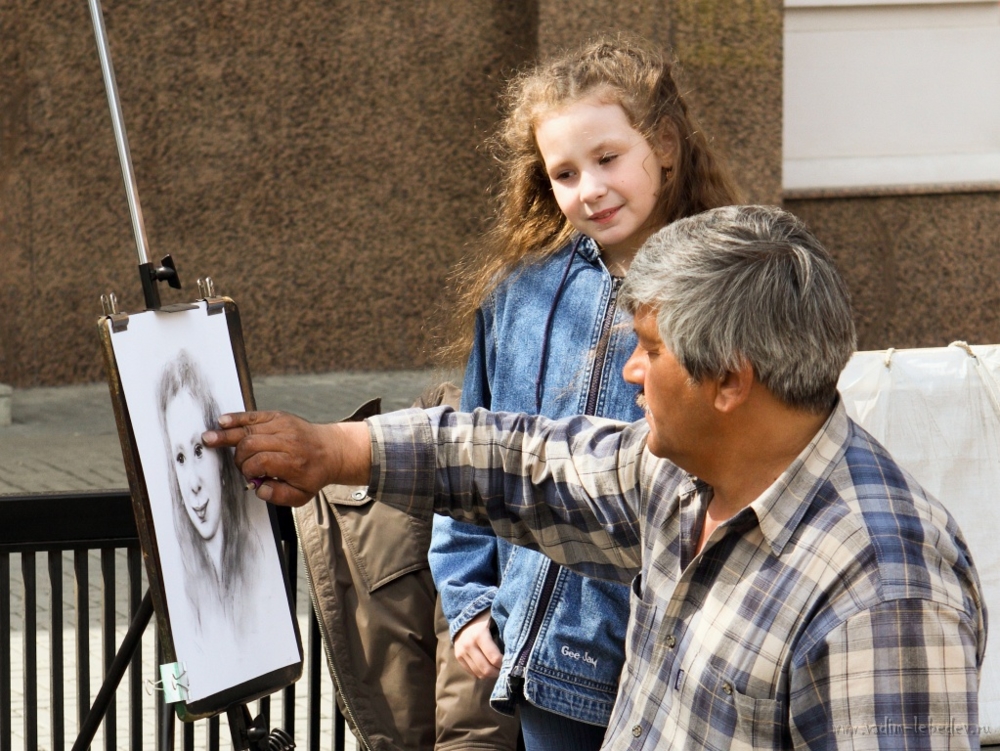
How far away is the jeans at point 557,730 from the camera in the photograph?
237 centimetres

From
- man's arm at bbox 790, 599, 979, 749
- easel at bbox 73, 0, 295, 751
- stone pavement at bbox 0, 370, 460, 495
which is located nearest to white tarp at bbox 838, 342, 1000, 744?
easel at bbox 73, 0, 295, 751

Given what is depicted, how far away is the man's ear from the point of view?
5.74 feet

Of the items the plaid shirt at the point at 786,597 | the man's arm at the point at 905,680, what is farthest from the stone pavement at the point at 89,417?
the man's arm at the point at 905,680

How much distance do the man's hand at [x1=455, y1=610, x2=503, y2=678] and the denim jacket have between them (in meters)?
0.02

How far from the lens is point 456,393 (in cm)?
300

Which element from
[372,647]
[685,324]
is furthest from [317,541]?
[685,324]

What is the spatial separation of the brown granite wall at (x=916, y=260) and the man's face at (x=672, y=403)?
6166 mm

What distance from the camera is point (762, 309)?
1.73 meters

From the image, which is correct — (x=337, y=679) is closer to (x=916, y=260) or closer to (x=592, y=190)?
(x=592, y=190)

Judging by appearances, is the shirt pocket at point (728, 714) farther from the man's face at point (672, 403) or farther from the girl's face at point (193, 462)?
the girl's face at point (193, 462)

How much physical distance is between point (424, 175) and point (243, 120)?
3.34 ft

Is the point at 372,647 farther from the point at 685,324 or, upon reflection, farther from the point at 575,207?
the point at 685,324

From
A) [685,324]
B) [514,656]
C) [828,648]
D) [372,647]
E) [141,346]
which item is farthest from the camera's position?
[372,647]

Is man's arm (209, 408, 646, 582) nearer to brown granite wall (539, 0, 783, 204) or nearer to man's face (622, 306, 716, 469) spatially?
man's face (622, 306, 716, 469)
